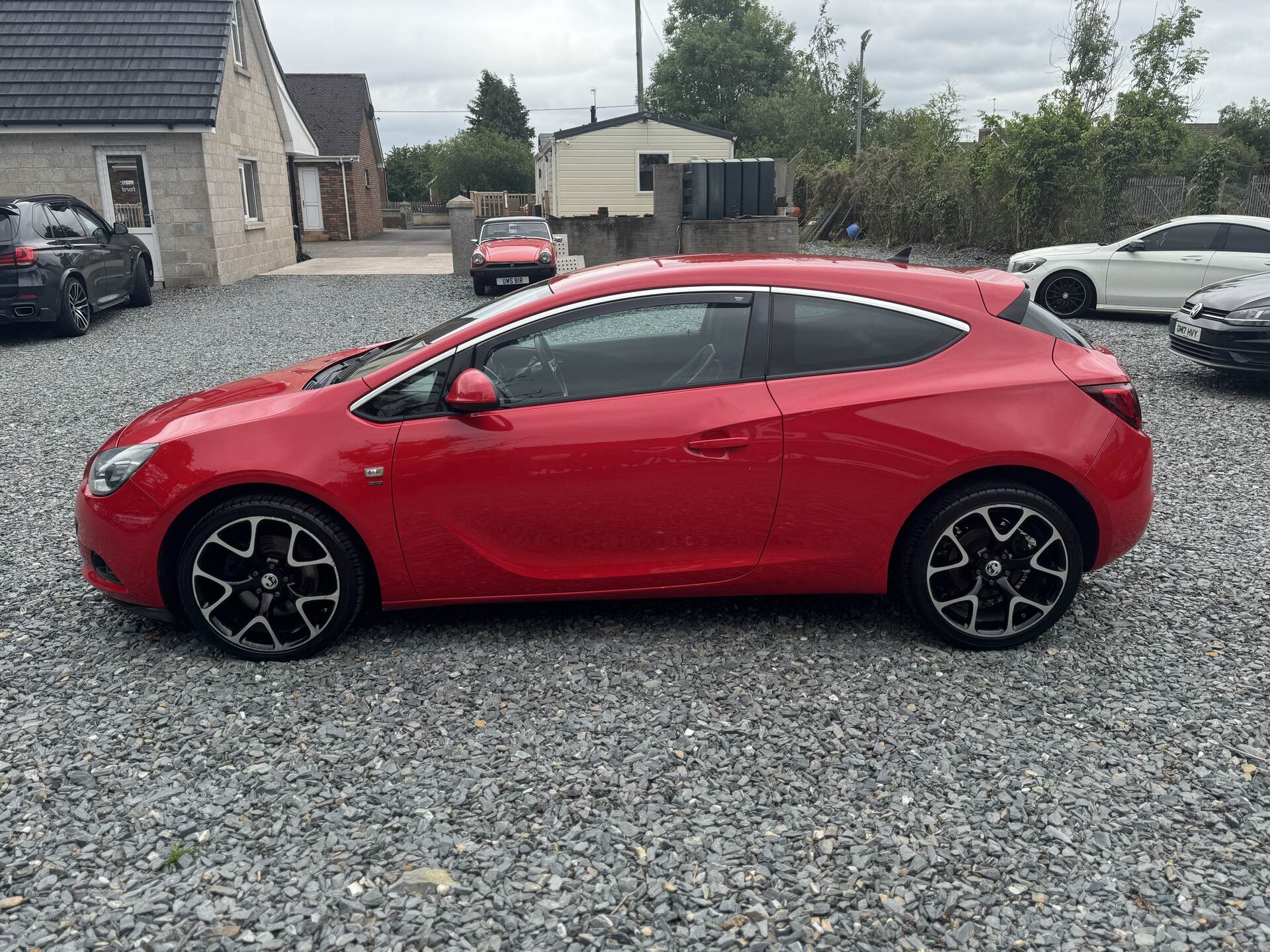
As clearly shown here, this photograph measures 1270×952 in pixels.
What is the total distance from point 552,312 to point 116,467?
1.88 metres

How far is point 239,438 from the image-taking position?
12.5 ft

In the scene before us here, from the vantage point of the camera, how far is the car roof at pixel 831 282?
157 inches

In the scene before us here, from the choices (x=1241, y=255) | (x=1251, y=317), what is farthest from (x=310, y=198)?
(x=1251, y=317)

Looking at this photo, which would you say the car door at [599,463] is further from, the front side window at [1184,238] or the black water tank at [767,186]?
the black water tank at [767,186]

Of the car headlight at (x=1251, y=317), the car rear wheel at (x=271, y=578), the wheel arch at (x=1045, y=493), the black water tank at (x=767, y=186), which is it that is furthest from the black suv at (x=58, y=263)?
the car headlight at (x=1251, y=317)

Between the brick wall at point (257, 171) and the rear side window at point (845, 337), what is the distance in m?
17.2

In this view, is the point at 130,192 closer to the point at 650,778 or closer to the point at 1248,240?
the point at 1248,240

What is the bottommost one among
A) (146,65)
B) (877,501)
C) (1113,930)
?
(1113,930)

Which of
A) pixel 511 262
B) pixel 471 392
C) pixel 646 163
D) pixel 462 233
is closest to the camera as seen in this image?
pixel 471 392

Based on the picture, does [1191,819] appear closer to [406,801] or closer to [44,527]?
[406,801]

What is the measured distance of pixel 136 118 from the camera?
1739 cm

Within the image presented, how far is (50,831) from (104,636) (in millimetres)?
1433

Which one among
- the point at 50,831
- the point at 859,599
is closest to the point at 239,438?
the point at 50,831

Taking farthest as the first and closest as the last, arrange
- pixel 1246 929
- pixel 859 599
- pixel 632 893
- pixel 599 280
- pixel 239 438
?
1. pixel 859 599
2. pixel 599 280
3. pixel 239 438
4. pixel 632 893
5. pixel 1246 929
